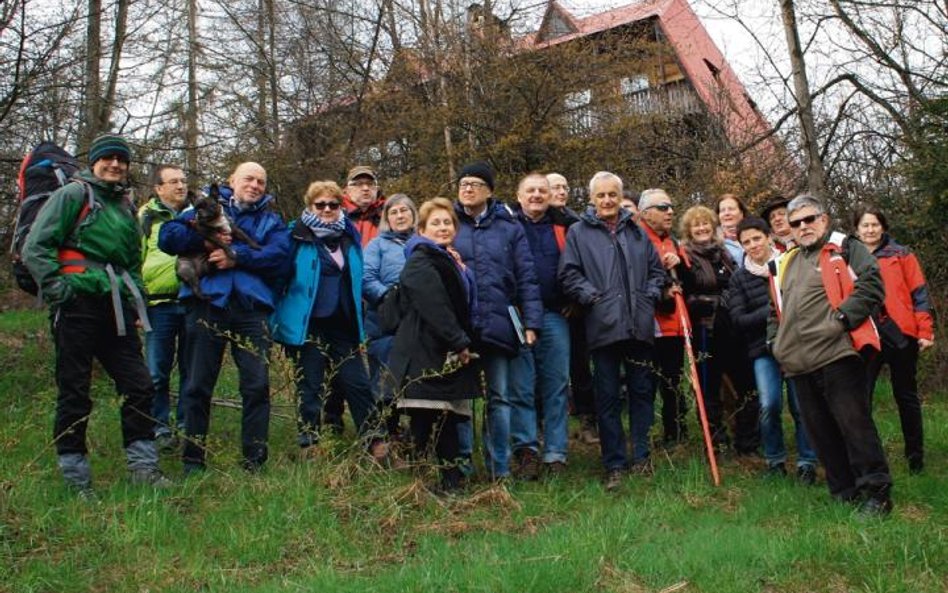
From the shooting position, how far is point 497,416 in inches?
231

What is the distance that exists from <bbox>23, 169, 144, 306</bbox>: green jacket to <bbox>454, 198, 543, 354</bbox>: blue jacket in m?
2.05

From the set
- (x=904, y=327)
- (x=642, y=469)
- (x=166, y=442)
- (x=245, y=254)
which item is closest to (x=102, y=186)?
(x=245, y=254)

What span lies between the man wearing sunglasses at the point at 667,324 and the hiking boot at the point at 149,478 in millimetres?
3300

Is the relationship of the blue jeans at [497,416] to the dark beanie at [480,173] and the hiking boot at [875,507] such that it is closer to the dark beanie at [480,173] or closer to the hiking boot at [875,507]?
the dark beanie at [480,173]

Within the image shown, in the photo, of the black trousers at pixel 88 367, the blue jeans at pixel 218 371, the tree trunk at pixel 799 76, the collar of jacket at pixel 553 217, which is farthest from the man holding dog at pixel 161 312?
the tree trunk at pixel 799 76

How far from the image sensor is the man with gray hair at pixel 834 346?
5039mm

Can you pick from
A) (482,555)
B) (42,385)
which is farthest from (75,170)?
(42,385)

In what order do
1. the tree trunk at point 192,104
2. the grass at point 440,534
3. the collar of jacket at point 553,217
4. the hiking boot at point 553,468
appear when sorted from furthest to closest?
1. the tree trunk at point 192,104
2. the collar of jacket at point 553,217
3. the hiking boot at point 553,468
4. the grass at point 440,534

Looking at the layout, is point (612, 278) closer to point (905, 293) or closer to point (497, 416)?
A: point (497, 416)

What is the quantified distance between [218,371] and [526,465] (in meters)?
2.06

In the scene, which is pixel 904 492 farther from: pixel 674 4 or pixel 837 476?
pixel 674 4

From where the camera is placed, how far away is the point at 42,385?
905cm

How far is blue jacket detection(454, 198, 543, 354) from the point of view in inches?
229

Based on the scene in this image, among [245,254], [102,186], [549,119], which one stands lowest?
[245,254]
